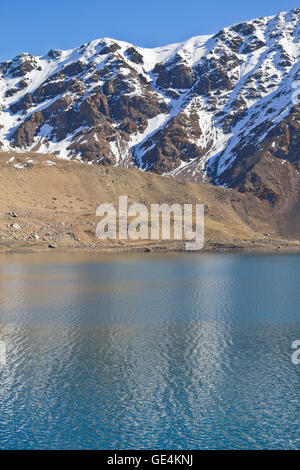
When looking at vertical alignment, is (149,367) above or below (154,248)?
below

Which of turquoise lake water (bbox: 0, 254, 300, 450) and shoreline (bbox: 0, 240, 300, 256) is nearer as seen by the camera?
turquoise lake water (bbox: 0, 254, 300, 450)

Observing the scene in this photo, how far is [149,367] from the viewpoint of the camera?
148ft

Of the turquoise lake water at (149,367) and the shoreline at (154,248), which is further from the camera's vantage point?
the shoreline at (154,248)

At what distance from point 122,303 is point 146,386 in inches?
1438

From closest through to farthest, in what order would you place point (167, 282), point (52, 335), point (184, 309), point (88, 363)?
1. point (88, 363)
2. point (52, 335)
3. point (184, 309)
4. point (167, 282)

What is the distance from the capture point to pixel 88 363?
46469 mm

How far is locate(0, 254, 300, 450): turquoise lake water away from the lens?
107 feet

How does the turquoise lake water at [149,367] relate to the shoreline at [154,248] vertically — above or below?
below

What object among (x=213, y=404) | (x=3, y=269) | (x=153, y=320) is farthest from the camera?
(x=3, y=269)

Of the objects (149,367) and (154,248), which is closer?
(149,367)

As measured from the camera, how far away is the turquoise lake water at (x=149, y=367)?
32531 mm

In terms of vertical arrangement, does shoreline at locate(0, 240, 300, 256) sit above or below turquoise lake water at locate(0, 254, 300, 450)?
above
